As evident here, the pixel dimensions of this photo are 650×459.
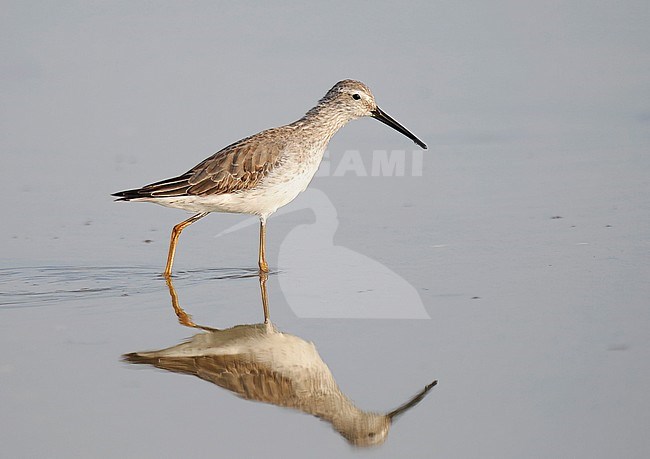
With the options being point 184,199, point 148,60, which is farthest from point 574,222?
point 148,60

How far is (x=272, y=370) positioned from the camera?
6430 millimetres

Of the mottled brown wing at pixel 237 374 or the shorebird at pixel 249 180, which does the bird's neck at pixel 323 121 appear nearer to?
the shorebird at pixel 249 180

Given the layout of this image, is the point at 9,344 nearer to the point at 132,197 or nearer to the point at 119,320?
the point at 119,320

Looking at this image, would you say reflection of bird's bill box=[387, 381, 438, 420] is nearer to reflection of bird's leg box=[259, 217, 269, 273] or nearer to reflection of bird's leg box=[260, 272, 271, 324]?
reflection of bird's leg box=[260, 272, 271, 324]

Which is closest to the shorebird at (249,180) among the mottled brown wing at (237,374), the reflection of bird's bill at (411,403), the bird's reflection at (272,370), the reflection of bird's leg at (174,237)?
the reflection of bird's leg at (174,237)

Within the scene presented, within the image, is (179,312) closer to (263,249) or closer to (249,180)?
(263,249)

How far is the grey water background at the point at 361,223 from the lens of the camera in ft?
18.6

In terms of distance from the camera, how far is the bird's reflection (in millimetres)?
5652

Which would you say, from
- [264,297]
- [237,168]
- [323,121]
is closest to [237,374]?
[264,297]

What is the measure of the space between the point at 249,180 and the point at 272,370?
246 centimetres

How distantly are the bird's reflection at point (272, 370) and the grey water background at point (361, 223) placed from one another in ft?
0.30

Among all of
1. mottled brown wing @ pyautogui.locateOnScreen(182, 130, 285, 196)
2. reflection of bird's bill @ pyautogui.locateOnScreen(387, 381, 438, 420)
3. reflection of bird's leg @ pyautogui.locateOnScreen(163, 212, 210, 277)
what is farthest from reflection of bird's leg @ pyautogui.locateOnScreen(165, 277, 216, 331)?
reflection of bird's bill @ pyautogui.locateOnScreen(387, 381, 438, 420)

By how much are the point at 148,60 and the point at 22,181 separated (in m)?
3.06

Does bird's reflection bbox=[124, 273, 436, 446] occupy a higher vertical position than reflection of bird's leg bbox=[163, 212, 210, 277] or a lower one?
lower
